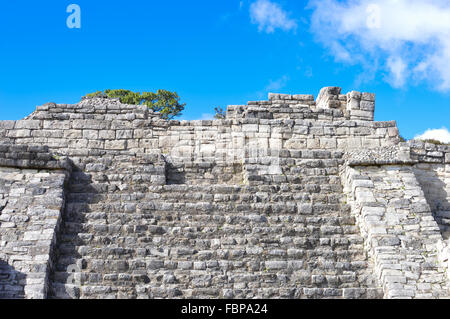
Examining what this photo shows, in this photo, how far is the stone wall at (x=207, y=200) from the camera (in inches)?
332

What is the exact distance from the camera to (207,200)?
9.62 metres

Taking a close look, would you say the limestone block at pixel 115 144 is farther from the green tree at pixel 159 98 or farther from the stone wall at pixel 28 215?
the green tree at pixel 159 98

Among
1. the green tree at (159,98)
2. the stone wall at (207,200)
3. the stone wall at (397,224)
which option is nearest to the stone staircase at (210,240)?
the stone wall at (207,200)

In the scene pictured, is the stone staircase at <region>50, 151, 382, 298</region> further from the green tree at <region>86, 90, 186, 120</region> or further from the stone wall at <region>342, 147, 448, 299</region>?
the green tree at <region>86, 90, 186, 120</region>

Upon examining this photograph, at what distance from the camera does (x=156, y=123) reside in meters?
11.0

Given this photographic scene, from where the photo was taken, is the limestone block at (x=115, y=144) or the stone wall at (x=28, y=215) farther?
the limestone block at (x=115, y=144)

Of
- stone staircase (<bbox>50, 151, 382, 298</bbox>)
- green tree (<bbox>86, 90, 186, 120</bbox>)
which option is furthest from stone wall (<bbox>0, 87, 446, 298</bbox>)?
green tree (<bbox>86, 90, 186, 120</bbox>)

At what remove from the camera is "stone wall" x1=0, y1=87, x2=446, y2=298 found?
8438 mm

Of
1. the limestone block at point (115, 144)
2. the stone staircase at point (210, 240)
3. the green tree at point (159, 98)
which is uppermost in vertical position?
the green tree at point (159, 98)

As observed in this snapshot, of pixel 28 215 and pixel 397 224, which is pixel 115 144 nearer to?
pixel 28 215

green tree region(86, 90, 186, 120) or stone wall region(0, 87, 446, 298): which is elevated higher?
green tree region(86, 90, 186, 120)

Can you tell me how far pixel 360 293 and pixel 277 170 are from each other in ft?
9.56

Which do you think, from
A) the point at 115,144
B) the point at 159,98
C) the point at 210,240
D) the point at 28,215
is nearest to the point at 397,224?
the point at 210,240

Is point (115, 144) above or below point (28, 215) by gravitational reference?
above
